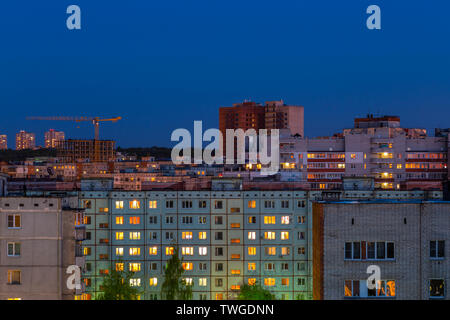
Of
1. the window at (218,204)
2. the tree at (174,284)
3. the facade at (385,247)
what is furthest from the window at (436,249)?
the window at (218,204)

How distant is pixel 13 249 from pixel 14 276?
0.74 m

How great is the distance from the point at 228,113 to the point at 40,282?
167482 mm

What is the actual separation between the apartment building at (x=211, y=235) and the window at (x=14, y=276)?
14232mm

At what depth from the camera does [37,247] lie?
1623 cm

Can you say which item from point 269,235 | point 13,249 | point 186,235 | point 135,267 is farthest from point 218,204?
point 13,249

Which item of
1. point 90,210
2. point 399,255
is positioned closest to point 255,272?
point 90,210

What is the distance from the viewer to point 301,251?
100 feet

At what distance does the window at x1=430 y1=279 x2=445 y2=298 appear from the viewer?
43.1 ft

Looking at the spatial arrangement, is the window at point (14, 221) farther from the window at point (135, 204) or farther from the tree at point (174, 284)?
the window at point (135, 204)

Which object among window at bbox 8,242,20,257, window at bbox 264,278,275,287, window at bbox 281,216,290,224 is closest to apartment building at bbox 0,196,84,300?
window at bbox 8,242,20,257

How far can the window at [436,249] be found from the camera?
516 inches

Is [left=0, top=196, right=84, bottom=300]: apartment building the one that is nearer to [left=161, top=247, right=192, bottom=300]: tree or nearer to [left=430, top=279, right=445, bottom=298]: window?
[left=430, top=279, right=445, bottom=298]: window

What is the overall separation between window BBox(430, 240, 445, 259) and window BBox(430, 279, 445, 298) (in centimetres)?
57
